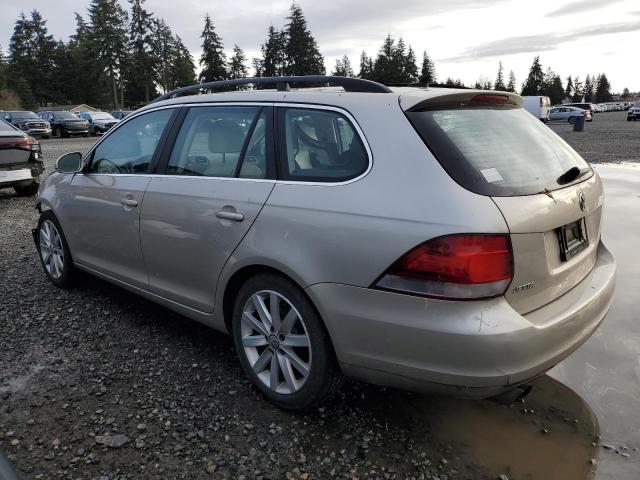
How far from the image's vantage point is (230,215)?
290 centimetres

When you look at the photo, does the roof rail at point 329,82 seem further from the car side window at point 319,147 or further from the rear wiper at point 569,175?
the rear wiper at point 569,175

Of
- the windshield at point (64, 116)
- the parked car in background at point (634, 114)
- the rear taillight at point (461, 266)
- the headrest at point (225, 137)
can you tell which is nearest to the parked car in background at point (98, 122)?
the windshield at point (64, 116)

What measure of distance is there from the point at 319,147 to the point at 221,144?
2.52ft

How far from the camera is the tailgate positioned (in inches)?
88.0

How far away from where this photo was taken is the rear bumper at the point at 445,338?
7.14 feet

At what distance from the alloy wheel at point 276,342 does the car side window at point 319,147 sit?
0.66m

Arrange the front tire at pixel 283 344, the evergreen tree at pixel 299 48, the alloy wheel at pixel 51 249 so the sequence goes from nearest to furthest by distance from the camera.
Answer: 1. the front tire at pixel 283 344
2. the alloy wheel at pixel 51 249
3. the evergreen tree at pixel 299 48

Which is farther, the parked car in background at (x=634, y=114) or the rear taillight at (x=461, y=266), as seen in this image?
the parked car in background at (x=634, y=114)

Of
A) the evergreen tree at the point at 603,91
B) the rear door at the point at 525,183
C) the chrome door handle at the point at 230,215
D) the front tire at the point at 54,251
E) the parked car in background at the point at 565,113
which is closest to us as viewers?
the rear door at the point at 525,183

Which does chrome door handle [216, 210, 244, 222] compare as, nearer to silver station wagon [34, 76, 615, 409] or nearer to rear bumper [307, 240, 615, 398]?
silver station wagon [34, 76, 615, 409]

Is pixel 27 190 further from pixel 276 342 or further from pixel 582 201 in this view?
pixel 582 201

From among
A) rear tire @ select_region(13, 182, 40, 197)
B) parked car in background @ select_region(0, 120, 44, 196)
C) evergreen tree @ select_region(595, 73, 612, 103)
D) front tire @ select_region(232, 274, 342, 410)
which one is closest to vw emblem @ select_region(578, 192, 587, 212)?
front tire @ select_region(232, 274, 342, 410)

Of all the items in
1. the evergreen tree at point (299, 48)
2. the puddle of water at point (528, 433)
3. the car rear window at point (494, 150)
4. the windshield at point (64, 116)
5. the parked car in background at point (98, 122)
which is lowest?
the puddle of water at point (528, 433)

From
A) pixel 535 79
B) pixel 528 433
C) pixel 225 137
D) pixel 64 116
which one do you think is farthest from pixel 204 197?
pixel 535 79
